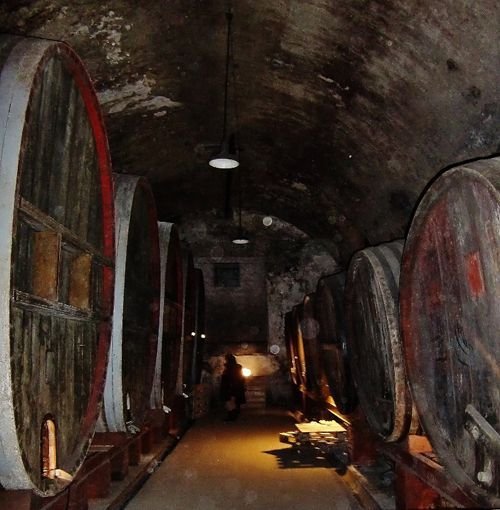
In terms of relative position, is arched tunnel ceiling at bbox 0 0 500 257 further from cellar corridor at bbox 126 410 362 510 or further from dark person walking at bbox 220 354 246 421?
dark person walking at bbox 220 354 246 421

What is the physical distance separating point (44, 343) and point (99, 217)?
2.93 feet

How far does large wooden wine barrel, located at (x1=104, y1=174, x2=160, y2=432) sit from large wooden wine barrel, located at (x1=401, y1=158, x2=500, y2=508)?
5.01ft

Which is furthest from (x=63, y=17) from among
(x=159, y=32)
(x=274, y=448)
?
(x=274, y=448)

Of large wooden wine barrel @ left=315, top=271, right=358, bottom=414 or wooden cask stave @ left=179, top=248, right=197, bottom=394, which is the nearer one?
large wooden wine barrel @ left=315, top=271, right=358, bottom=414

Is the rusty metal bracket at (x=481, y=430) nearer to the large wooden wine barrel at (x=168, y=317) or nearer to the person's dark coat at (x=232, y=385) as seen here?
the large wooden wine barrel at (x=168, y=317)

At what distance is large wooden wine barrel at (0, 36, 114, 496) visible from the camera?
180 centimetres

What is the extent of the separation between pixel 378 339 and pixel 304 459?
3499mm

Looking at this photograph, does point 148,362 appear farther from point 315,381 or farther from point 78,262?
point 315,381

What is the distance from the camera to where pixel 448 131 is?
479 cm

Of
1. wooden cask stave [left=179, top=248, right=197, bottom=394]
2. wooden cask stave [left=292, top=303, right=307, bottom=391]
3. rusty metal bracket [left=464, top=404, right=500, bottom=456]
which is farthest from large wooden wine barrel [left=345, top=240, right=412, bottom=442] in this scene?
wooden cask stave [left=292, top=303, right=307, bottom=391]

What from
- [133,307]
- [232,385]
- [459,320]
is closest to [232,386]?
[232,385]

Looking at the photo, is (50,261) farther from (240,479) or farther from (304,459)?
(304,459)

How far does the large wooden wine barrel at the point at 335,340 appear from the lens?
479 cm

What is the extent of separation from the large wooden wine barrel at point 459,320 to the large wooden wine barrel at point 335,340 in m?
1.89
